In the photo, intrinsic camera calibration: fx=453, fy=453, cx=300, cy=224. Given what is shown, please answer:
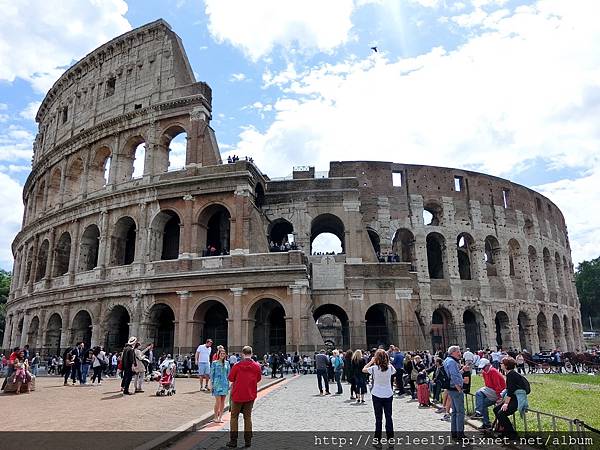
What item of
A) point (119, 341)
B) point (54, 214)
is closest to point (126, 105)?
point (54, 214)

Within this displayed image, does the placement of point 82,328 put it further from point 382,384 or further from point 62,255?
point 382,384

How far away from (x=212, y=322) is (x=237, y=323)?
3.86 metres

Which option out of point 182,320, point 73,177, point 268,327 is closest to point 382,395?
Answer: point 182,320

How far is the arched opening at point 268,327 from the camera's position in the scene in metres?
24.5

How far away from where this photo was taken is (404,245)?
32406mm

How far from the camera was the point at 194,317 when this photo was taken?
77.5 ft

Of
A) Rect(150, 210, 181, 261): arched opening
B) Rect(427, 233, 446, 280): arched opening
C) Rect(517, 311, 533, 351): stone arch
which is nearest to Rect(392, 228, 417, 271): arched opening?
Rect(427, 233, 446, 280): arched opening

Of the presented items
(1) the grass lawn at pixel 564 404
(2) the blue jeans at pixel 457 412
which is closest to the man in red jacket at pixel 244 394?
(2) the blue jeans at pixel 457 412

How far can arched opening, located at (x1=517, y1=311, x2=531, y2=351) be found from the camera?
3297cm

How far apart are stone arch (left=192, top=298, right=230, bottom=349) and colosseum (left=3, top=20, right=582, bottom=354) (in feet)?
0.30

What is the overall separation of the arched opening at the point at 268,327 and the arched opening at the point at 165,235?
639cm

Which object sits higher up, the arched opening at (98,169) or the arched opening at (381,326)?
the arched opening at (98,169)

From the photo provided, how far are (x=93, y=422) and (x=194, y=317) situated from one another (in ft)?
51.2

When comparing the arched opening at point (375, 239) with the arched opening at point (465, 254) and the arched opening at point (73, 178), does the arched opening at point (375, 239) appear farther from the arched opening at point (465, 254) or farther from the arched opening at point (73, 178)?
the arched opening at point (73, 178)
